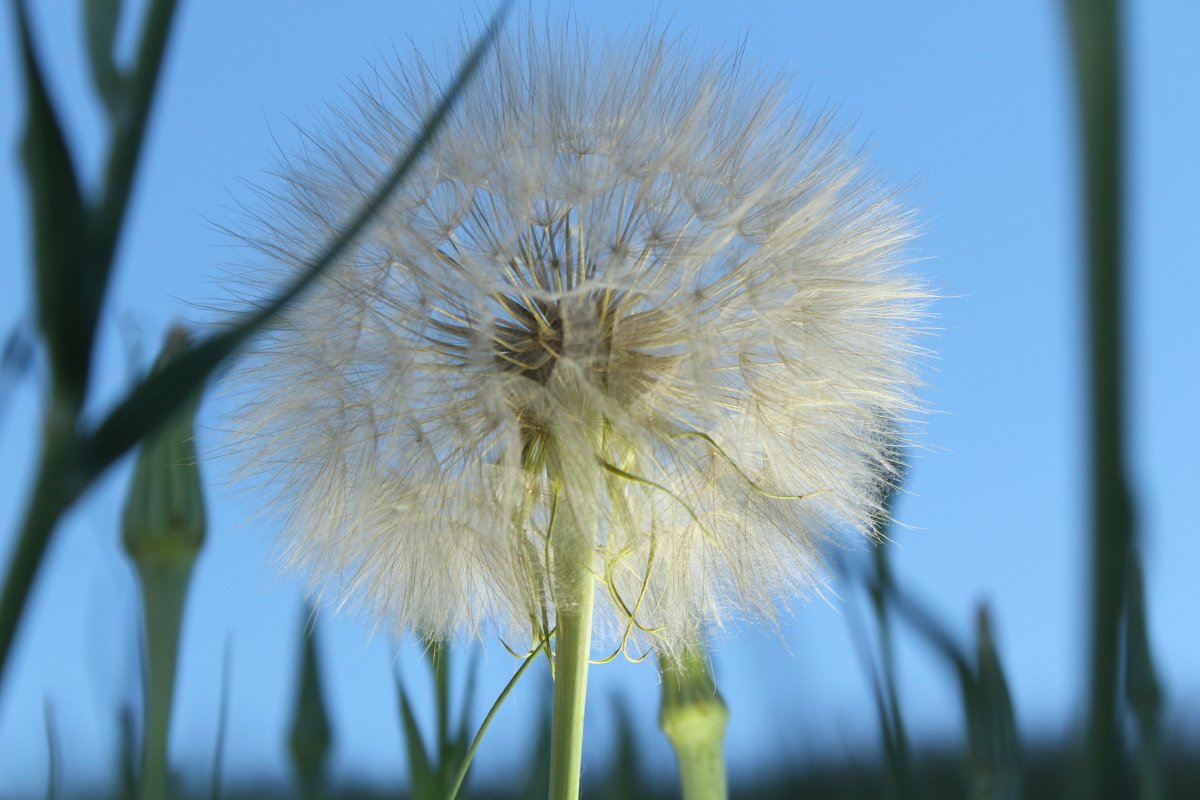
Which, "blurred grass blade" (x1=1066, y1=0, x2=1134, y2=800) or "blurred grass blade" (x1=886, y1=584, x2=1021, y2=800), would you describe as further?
"blurred grass blade" (x1=886, y1=584, x2=1021, y2=800)

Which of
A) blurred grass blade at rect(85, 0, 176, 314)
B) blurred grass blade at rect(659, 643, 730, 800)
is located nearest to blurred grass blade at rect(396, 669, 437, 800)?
blurred grass blade at rect(659, 643, 730, 800)

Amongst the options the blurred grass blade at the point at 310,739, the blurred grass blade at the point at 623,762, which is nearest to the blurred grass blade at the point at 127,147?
the blurred grass blade at the point at 310,739

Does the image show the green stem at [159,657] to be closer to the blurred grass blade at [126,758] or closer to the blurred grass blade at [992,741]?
the blurred grass blade at [126,758]

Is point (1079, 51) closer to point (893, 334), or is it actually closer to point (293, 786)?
point (293, 786)

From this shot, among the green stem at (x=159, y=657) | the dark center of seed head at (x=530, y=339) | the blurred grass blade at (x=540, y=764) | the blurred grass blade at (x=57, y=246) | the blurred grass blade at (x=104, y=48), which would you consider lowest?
the blurred grass blade at (x=540, y=764)

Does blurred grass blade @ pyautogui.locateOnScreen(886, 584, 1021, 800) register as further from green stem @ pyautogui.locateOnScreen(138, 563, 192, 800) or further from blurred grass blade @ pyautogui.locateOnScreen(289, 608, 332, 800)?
green stem @ pyautogui.locateOnScreen(138, 563, 192, 800)

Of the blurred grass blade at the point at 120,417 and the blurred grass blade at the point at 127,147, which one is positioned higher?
the blurred grass blade at the point at 127,147

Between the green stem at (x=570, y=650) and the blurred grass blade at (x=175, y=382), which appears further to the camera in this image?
the green stem at (x=570, y=650)
